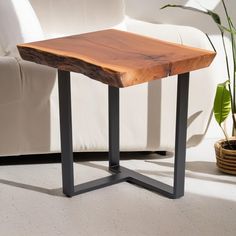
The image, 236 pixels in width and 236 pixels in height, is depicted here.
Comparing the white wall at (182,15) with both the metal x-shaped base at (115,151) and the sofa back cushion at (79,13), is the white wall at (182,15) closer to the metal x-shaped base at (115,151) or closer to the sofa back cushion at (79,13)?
the sofa back cushion at (79,13)

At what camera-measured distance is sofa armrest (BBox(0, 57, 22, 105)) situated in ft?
7.16

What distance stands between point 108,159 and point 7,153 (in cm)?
44

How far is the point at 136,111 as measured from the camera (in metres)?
2.37

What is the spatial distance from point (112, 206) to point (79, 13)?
103 cm

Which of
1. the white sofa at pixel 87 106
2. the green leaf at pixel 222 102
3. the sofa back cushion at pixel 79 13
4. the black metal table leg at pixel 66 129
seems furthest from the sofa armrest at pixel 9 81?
the green leaf at pixel 222 102

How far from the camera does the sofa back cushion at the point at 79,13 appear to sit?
2.63m

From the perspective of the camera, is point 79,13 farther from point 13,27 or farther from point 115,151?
point 115,151

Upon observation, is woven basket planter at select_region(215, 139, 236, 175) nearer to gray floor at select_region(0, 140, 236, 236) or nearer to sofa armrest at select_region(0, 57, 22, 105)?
gray floor at select_region(0, 140, 236, 236)

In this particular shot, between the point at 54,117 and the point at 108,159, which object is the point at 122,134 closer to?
the point at 108,159

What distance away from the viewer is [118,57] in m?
1.80

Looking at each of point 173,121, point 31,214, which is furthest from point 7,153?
point 173,121

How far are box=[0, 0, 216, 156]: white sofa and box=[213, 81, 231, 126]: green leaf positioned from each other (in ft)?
0.33

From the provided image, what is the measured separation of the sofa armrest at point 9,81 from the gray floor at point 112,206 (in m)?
0.32

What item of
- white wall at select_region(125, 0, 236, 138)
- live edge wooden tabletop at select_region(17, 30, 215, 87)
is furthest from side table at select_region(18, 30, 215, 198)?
white wall at select_region(125, 0, 236, 138)
